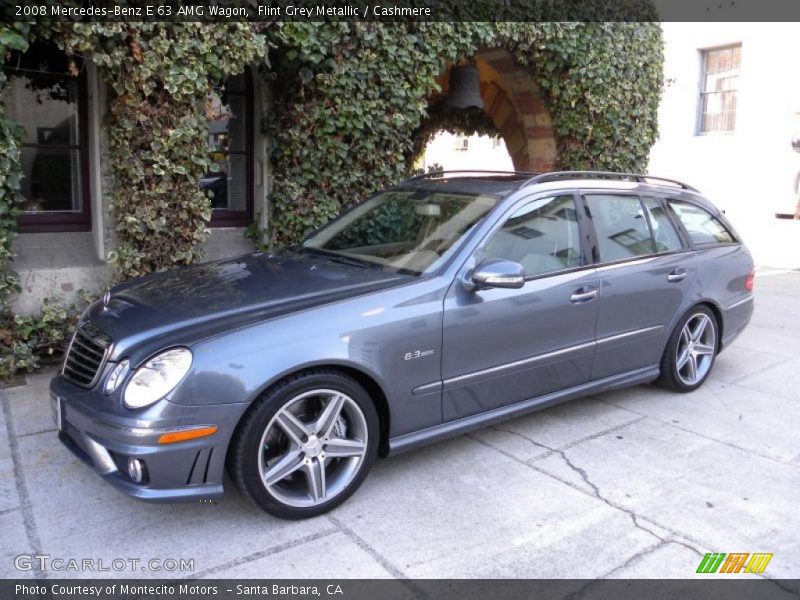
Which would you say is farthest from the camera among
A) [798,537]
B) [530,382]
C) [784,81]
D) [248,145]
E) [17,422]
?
[784,81]

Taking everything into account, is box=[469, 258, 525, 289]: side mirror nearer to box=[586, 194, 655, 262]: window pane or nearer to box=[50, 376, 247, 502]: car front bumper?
box=[586, 194, 655, 262]: window pane

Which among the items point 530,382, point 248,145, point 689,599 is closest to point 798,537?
point 689,599

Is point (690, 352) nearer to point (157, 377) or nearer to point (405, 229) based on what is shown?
point (405, 229)

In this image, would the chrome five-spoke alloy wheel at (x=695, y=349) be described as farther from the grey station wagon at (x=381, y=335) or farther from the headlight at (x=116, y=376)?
the headlight at (x=116, y=376)

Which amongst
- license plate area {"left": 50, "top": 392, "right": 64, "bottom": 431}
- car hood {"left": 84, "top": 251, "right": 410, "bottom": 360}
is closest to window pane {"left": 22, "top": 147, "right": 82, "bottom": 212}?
car hood {"left": 84, "top": 251, "right": 410, "bottom": 360}

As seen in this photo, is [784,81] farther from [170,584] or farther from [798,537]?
[170,584]

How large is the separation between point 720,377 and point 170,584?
4564 millimetres

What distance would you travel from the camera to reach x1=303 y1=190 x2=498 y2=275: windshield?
388cm

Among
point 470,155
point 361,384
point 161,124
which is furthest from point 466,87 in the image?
point 470,155

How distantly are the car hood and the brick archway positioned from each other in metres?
4.70

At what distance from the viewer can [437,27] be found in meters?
6.55

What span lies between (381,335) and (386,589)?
113 centimetres

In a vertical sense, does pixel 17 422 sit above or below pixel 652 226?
below

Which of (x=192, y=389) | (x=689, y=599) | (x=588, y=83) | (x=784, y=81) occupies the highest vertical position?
(x=784, y=81)
